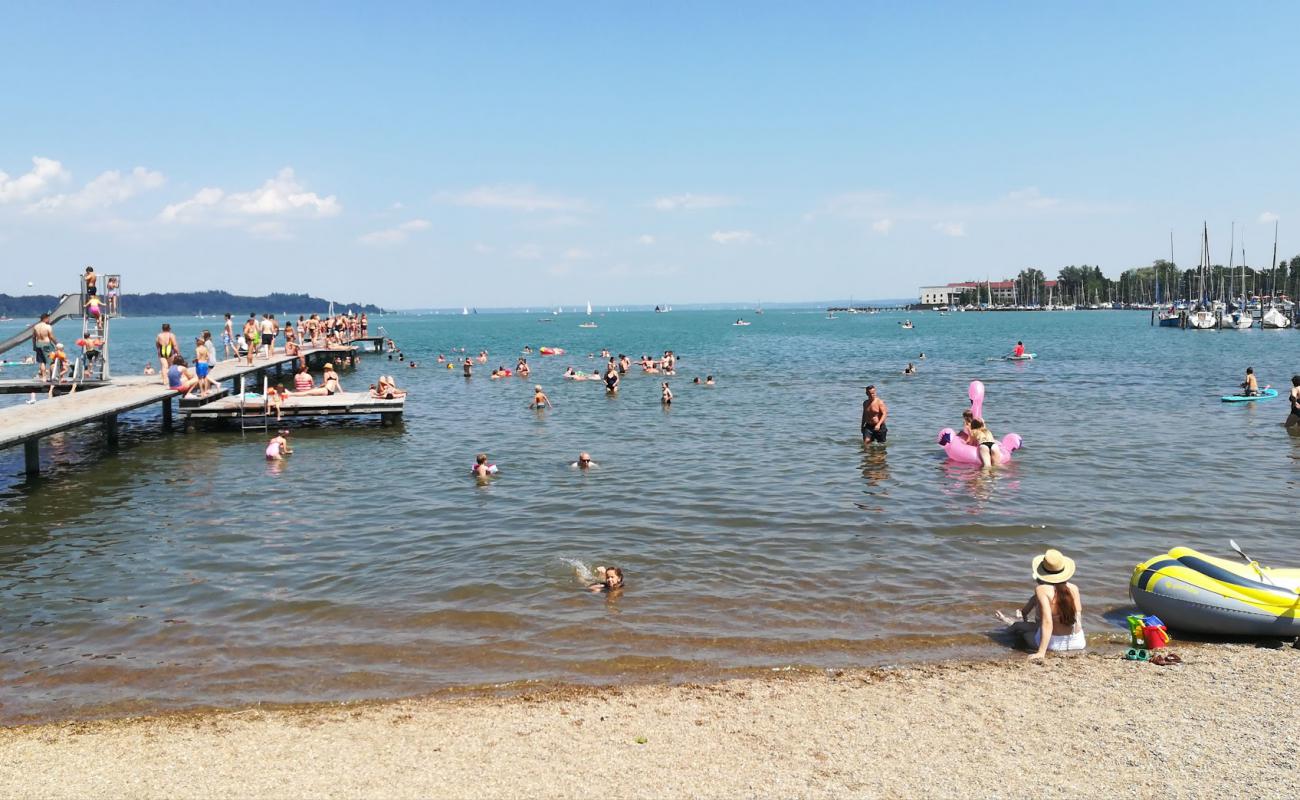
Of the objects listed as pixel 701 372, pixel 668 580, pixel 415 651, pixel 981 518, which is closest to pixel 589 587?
pixel 668 580

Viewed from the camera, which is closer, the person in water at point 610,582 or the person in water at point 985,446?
the person in water at point 610,582

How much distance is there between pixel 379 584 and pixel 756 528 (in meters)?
6.45

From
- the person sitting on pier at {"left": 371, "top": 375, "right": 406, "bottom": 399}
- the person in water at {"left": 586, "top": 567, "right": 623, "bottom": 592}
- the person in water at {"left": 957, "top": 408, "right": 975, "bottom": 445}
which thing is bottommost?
the person in water at {"left": 586, "top": 567, "right": 623, "bottom": 592}

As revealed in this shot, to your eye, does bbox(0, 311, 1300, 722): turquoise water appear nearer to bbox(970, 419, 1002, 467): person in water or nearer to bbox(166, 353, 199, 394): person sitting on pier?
bbox(970, 419, 1002, 467): person in water

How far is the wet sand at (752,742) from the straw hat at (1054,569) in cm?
108

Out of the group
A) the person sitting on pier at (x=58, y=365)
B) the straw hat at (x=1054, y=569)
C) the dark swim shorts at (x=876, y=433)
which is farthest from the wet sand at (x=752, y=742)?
the person sitting on pier at (x=58, y=365)

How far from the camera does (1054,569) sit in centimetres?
978

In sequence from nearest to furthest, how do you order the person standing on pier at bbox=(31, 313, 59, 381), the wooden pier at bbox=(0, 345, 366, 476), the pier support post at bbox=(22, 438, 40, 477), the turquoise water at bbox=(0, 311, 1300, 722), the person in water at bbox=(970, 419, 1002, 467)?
the turquoise water at bbox=(0, 311, 1300, 722), the wooden pier at bbox=(0, 345, 366, 476), the pier support post at bbox=(22, 438, 40, 477), the person in water at bbox=(970, 419, 1002, 467), the person standing on pier at bbox=(31, 313, 59, 381)

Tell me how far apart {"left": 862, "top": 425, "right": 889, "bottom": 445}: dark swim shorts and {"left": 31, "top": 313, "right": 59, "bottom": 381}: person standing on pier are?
24.6 metres

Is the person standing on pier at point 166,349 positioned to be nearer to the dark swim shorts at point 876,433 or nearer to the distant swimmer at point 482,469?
the distant swimmer at point 482,469

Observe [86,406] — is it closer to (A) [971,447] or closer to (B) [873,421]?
(B) [873,421]

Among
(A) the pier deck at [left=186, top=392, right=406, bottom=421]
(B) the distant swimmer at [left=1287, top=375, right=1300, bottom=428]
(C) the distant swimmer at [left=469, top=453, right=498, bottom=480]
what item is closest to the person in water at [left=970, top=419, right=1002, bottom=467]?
(B) the distant swimmer at [left=1287, top=375, right=1300, bottom=428]

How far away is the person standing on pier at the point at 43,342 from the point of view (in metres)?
26.7

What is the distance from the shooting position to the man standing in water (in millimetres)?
23484
